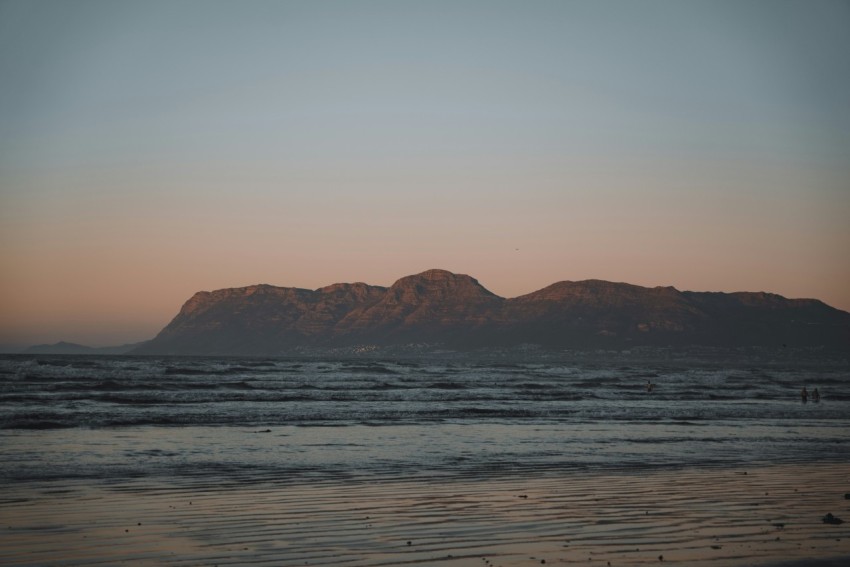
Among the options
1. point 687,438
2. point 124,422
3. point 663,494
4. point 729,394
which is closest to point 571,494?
point 663,494

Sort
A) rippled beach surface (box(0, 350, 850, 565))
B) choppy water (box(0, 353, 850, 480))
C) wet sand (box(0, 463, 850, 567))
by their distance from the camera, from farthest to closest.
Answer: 1. choppy water (box(0, 353, 850, 480))
2. rippled beach surface (box(0, 350, 850, 565))
3. wet sand (box(0, 463, 850, 567))

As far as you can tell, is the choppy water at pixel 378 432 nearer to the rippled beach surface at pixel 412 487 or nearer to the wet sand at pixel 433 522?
the rippled beach surface at pixel 412 487

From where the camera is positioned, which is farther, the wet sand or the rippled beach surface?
the rippled beach surface

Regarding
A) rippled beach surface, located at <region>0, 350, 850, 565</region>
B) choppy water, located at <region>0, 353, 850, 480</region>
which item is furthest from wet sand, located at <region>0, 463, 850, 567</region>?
choppy water, located at <region>0, 353, 850, 480</region>

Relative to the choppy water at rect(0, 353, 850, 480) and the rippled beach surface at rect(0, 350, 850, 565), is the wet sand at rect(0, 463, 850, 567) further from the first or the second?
the choppy water at rect(0, 353, 850, 480)

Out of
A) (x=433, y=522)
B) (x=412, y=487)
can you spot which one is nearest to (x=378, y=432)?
(x=412, y=487)

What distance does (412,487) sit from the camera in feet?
53.4

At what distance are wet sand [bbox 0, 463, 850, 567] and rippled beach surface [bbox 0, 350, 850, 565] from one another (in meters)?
0.05

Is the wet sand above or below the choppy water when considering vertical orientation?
above

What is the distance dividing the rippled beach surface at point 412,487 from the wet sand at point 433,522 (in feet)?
0.17

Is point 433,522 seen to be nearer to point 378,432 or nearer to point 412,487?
point 412,487

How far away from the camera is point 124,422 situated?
31109 millimetres

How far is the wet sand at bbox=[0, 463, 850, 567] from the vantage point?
412 inches

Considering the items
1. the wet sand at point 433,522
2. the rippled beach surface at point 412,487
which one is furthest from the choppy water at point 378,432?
the wet sand at point 433,522
